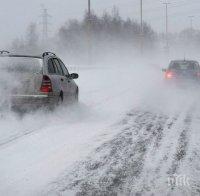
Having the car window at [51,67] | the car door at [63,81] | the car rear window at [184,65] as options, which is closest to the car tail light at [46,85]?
the car window at [51,67]

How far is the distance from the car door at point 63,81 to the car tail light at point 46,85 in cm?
105

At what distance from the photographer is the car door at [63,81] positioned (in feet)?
43.5

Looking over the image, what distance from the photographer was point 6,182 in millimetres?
6578

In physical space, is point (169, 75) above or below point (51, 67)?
below

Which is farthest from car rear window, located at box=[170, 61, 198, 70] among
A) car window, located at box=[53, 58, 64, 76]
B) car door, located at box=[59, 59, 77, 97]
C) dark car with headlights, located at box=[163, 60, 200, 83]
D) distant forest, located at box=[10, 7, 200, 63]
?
distant forest, located at box=[10, 7, 200, 63]

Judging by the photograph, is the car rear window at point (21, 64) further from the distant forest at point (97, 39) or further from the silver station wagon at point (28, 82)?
the distant forest at point (97, 39)

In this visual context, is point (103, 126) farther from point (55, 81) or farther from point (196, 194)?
point (196, 194)

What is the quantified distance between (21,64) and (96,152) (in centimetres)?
435

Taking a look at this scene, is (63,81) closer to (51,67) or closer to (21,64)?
(51,67)

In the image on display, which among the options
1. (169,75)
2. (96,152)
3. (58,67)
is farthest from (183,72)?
(96,152)

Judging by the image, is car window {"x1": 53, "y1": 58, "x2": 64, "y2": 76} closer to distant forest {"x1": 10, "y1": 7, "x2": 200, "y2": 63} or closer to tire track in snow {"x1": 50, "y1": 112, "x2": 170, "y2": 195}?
tire track in snow {"x1": 50, "y1": 112, "x2": 170, "y2": 195}

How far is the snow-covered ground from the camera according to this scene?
650 cm

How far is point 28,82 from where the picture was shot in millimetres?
11898

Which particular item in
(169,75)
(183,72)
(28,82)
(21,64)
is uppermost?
(21,64)
